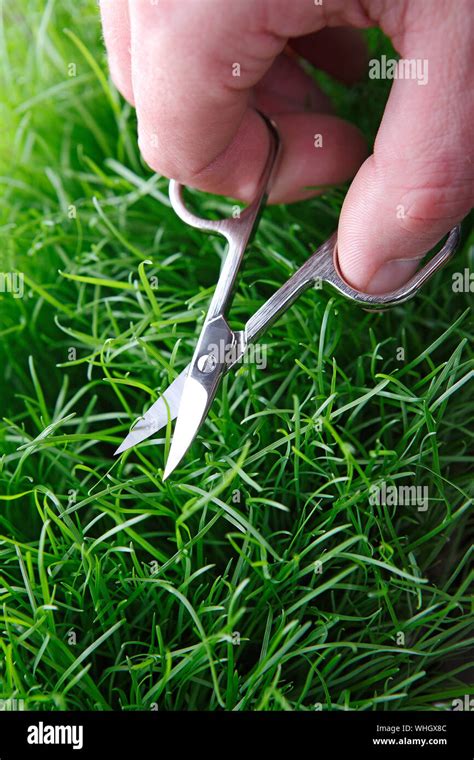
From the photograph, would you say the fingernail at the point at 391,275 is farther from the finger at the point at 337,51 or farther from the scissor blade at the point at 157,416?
the finger at the point at 337,51

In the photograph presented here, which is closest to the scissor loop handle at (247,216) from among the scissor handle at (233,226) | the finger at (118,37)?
the scissor handle at (233,226)

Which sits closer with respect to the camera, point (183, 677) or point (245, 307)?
point (183, 677)

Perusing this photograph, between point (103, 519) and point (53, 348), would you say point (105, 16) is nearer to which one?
point (53, 348)

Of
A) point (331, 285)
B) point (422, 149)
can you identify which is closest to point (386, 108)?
point (422, 149)

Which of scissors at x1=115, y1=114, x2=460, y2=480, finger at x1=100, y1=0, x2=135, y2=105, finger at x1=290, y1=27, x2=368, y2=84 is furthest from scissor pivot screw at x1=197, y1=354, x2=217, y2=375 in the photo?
finger at x1=290, y1=27, x2=368, y2=84

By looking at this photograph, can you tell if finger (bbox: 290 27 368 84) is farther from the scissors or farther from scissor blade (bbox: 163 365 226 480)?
scissor blade (bbox: 163 365 226 480)

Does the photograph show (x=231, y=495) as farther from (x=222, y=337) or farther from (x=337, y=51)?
(x=337, y=51)
